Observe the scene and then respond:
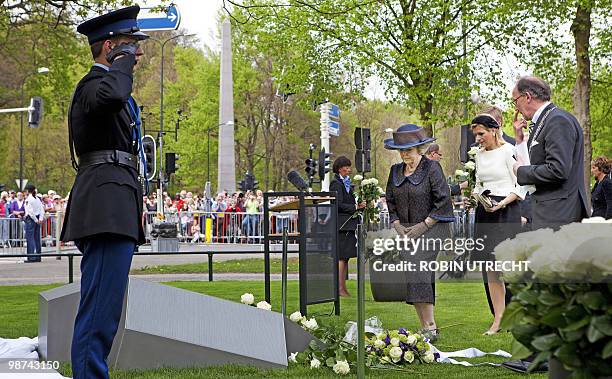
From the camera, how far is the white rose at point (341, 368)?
7012 mm

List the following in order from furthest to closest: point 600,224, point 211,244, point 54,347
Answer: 1. point 211,244
2. point 54,347
3. point 600,224

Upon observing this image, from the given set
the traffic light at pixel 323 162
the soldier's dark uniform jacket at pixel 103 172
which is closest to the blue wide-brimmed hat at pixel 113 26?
the soldier's dark uniform jacket at pixel 103 172

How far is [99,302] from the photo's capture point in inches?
204

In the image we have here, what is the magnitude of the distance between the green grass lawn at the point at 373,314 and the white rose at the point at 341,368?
7cm

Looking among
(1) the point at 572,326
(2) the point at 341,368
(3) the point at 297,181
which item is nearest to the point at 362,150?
(3) the point at 297,181

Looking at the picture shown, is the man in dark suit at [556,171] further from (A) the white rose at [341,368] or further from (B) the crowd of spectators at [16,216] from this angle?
(B) the crowd of spectators at [16,216]

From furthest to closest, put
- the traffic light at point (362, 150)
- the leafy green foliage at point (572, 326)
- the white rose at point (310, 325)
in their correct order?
the traffic light at point (362, 150), the white rose at point (310, 325), the leafy green foliage at point (572, 326)

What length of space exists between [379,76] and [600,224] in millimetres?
26966

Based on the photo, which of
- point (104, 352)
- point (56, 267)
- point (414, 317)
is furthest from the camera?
point (56, 267)

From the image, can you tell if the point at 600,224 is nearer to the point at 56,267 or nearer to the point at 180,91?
the point at 56,267

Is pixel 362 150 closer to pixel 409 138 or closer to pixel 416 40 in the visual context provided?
pixel 416 40

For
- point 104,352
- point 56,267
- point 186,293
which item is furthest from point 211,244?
point 104,352

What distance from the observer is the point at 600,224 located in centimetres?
345

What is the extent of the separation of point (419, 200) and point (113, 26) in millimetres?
4468
